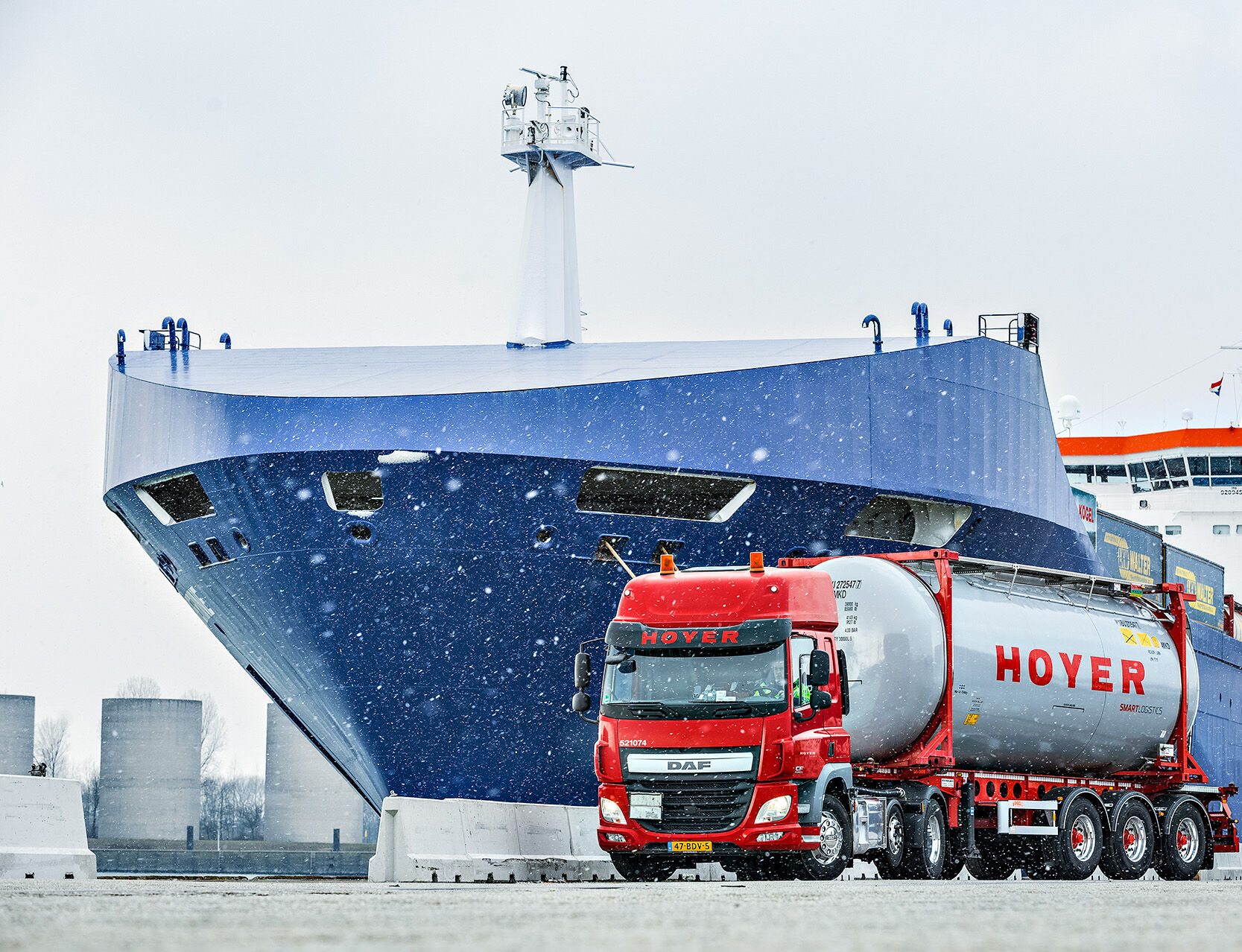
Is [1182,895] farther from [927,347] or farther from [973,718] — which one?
[927,347]

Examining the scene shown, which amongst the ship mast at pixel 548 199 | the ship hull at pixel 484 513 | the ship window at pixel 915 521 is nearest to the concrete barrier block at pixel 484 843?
the ship hull at pixel 484 513

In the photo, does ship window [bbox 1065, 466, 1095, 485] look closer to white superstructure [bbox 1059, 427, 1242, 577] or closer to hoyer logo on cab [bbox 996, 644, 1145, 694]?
white superstructure [bbox 1059, 427, 1242, 577]

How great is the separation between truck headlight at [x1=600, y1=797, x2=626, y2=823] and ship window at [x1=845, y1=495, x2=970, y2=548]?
25.9ft

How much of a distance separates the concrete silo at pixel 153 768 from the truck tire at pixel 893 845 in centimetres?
3654

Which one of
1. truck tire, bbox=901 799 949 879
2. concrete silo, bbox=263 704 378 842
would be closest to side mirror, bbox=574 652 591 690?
truck tire, bbox=901 799 949 879

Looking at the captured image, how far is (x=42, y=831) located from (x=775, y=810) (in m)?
6.90

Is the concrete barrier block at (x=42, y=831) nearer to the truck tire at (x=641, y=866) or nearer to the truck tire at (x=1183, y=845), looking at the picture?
the truck tire at (x=641, y=866)

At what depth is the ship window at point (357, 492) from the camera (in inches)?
794

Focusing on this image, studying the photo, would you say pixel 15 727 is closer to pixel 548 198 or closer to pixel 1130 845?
pixel 548 198

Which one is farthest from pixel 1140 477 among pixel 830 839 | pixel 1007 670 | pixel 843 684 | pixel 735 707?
pixel 735 707

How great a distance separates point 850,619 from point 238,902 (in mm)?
9247

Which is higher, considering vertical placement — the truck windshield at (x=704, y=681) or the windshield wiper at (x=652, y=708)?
the truck windshield at (x=704, y=681)

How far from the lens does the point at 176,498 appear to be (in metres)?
22.5

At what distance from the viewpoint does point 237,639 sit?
23344mm
